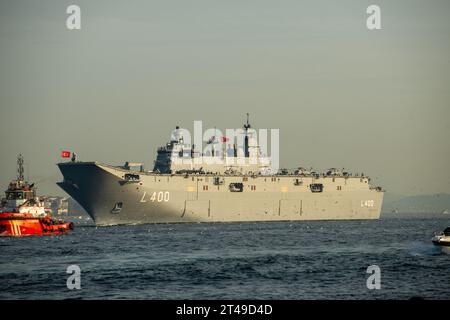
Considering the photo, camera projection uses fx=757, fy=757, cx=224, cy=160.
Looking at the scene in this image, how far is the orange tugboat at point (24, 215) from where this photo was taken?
7056 cm

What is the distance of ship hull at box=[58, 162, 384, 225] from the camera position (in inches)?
3319

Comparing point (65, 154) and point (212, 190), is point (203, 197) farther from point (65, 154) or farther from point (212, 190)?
point (65, 154)

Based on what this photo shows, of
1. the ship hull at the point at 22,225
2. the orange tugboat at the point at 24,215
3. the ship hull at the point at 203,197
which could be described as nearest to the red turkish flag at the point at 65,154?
the ship hull at the point at 203,197

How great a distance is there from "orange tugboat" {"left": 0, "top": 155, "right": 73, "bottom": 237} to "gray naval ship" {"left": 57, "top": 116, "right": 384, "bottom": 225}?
6.72 metres

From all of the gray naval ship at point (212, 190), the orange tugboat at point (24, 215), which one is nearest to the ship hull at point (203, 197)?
the gray naval ship at point (212, 190)

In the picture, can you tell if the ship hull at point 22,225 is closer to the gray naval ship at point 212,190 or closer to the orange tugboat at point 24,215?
the orange tugboat at point 24,215

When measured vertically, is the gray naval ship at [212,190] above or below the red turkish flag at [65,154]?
below

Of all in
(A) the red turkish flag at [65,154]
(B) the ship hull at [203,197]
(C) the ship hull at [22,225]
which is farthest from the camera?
(B) the ship hull at [203,197]

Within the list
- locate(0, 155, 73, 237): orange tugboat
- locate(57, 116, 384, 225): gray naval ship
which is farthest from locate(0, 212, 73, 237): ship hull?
locate(57, 116, 384, 225): gray naval ship

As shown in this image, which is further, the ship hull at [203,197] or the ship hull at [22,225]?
the ship hull at [203,197]

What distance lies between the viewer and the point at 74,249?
5403 centimetres

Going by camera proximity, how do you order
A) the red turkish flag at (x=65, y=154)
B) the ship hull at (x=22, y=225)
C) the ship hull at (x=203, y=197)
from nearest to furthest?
the ship hull at (x=22, y=225) → the red turkish flag at (x=65, y=154) → the ship hull at (x=203, y=197)
